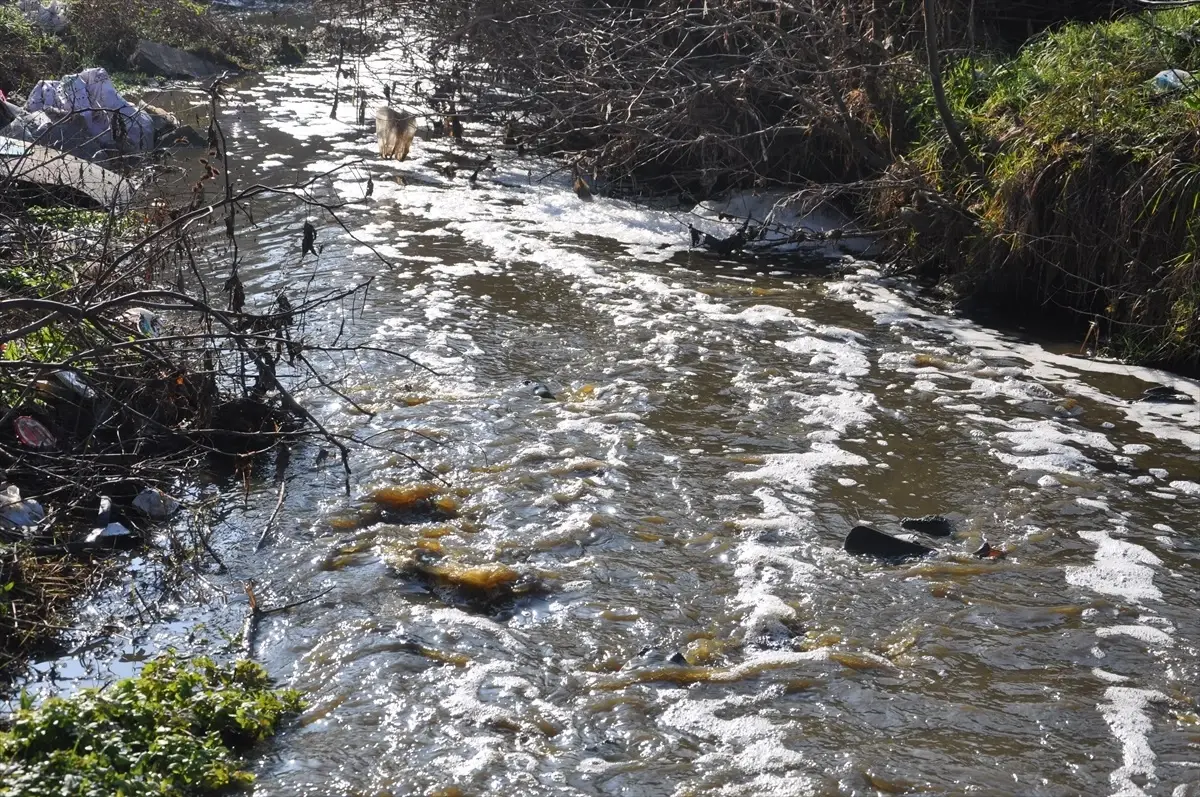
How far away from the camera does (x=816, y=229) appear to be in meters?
9.05

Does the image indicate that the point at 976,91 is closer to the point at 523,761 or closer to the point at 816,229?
the point at 816,229

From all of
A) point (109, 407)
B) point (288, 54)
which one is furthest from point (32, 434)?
point (288, 54)

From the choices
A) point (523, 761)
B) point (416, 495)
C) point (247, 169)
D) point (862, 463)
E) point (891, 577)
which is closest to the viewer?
point (523, 761)

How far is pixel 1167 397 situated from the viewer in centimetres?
614

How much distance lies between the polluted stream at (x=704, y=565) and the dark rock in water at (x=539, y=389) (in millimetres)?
36

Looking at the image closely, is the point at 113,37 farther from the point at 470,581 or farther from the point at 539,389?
the point at 470,581

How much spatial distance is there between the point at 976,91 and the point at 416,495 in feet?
18.0

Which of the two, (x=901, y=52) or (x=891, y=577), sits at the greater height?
(x=901, y=52)

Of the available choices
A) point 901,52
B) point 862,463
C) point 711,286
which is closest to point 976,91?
point 901,52

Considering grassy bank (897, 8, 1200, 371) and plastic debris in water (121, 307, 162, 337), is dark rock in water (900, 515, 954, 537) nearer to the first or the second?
grassy bank (897, 8, 1200, 371)

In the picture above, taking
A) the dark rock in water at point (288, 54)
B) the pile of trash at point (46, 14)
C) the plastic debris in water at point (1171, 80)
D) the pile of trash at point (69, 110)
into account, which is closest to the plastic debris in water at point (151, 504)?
the pile of trash at point (69, 110)

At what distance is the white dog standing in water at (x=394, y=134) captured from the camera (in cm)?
1116

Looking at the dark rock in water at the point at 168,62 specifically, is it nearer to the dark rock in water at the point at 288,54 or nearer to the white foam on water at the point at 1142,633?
the dark rock in water at the point at 288,54

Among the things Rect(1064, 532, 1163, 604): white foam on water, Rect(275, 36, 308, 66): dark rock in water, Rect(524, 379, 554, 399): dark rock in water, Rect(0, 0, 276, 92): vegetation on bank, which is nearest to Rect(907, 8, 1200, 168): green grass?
Rect(1064, 532, 1163, 604): white foam on water
